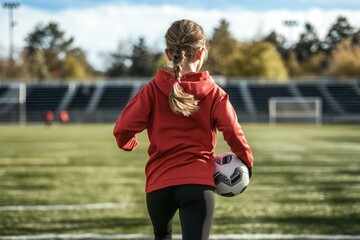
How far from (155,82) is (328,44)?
88.3 meters

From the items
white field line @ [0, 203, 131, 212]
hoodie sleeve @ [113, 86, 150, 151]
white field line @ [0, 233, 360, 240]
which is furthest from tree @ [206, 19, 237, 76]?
hoodie sleeve @ [113, 86, 150, 151]

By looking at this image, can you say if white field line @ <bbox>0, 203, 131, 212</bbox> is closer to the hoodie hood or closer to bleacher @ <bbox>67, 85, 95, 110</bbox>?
the hoodie hood

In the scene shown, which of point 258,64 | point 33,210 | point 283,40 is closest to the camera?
point 33,210

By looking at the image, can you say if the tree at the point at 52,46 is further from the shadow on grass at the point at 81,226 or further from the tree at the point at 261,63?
the shadow on grass at the point at 81,226

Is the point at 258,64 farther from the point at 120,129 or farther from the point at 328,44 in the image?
the point at 120,129

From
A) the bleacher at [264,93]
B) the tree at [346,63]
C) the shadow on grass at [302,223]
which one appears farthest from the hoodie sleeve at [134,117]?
the tree at [346,63]

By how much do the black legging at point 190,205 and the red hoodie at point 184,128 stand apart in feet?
0.13

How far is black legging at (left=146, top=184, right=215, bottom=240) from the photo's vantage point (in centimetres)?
288

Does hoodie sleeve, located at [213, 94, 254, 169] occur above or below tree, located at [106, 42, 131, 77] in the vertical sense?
above

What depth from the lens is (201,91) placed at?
2971 mm

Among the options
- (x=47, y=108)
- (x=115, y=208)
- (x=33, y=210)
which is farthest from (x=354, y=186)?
(x=47, y=108)

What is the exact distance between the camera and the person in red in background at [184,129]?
2.90 m

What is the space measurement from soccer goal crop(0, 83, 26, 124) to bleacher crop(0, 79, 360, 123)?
83mm

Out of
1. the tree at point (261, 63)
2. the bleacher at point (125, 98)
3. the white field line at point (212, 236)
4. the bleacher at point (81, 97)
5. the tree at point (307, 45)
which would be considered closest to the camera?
the white field line at point (212, 236)
